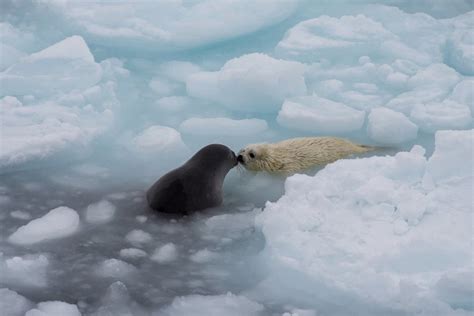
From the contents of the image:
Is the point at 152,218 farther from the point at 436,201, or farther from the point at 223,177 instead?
the point at 436,201

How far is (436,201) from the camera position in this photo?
358 cm

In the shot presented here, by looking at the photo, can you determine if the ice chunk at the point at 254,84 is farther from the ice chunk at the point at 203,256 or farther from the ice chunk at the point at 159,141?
Result: the ice chunk at the point at 203,256

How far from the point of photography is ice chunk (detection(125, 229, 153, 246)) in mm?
3592

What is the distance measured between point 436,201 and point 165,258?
1468mm

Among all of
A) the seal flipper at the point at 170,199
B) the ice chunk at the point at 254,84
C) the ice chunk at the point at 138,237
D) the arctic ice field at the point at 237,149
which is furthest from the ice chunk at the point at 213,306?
the ice chunk at the point at 254,84

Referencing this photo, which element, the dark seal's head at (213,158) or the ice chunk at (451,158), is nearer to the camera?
the ice chunk at (451,158)

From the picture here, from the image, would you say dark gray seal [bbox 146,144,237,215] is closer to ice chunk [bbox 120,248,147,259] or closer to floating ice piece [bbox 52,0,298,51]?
ice chunk [bbox 120,248,147,259]

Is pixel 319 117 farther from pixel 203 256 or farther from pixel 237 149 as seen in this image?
pixel 203 256

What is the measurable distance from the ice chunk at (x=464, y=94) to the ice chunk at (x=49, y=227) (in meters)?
3.27

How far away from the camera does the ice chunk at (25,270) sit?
123 inches

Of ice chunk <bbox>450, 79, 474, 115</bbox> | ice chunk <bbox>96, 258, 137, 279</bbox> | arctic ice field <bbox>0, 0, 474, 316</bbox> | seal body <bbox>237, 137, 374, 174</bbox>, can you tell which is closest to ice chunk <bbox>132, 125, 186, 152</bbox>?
arctic ice field <bbox>0, 0, 474, 316</bbox>

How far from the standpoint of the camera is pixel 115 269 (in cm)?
328

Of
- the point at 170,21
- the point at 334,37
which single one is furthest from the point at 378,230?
the point at 170,21

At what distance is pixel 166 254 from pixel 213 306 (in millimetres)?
573
